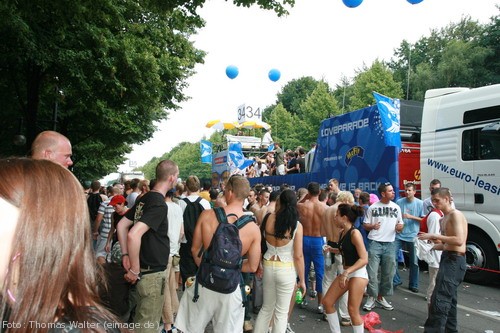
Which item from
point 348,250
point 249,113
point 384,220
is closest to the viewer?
point 348,250

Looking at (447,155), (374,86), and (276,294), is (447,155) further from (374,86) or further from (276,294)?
(374,86)

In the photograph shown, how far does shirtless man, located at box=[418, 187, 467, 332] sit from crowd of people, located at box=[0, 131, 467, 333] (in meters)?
0.01

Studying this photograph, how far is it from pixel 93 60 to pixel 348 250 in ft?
30.0

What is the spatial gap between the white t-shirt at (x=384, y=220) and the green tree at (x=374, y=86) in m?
30.2

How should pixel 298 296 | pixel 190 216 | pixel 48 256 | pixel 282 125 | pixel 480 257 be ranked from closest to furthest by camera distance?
pixel 48 256, pixel 298 296, pixel 190 216, pixel 480 257, pixel 282 125

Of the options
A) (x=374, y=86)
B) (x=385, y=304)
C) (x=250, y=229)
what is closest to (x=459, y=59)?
(x=374, y=86)

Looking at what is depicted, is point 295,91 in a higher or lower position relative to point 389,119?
higher

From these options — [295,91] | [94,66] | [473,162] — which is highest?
[295,91]

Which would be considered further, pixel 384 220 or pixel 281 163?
pixel 281 163

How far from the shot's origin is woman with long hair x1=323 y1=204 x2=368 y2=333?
182 inches

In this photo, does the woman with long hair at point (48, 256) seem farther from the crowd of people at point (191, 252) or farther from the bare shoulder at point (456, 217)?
the bare shoulder at point (456, 217)

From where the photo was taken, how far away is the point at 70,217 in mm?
1160

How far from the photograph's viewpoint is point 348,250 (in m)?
4.84

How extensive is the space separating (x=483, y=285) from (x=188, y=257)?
19.9 feet
